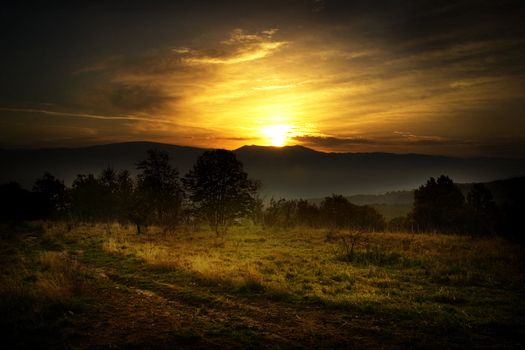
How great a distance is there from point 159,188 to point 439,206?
155ft

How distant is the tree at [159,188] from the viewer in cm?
3731

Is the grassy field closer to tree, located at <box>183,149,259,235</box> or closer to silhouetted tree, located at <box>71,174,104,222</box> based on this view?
tree, located at <box>183,149,259,235</box>

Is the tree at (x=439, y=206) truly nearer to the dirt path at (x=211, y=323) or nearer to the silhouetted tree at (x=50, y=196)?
the dirt path at (x=211, y=323)

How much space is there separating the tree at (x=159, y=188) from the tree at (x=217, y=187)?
68.9 inches

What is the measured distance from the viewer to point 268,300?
38.4 ft

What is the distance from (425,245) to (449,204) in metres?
41.1

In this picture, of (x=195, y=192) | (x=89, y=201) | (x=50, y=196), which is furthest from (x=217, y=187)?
(x=50, y=196)

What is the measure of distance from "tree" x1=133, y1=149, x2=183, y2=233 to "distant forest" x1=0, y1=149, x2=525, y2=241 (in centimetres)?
11

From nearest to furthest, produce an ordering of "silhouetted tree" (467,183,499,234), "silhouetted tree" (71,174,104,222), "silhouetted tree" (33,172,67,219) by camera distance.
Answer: "silhouetted tree" (467,183,499,234) < "silhouetted tree" (71,174,104,222) < "silhouetted tree" (33,172,67,219)

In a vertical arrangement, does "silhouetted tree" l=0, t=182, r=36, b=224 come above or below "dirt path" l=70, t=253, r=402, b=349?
below

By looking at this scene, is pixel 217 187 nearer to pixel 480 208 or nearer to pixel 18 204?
pixel 18 204

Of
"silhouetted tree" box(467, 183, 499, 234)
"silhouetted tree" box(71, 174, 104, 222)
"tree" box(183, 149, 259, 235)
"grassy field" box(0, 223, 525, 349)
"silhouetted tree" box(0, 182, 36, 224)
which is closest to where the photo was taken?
"grassy field" box(0, 223, 525, 349)

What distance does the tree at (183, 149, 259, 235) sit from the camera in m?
39.7

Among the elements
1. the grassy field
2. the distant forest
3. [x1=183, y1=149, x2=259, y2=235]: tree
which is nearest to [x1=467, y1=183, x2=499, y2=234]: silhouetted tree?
the distant forest
